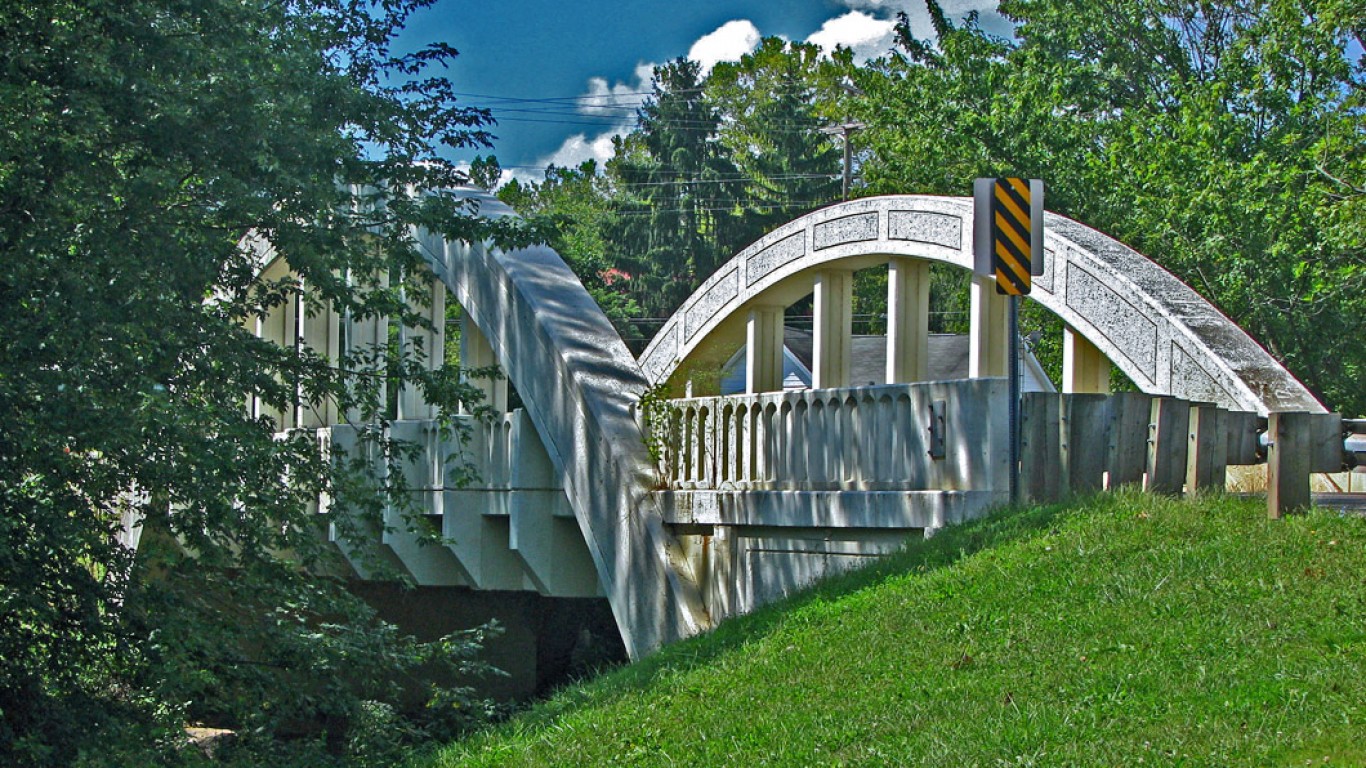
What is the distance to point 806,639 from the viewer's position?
7.64 m

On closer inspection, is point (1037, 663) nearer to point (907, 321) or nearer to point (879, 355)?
point (907, 321)

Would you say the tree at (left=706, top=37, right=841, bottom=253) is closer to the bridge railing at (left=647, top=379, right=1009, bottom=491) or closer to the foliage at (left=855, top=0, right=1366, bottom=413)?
the foliage at (left=855, top=0, right=1366, bottom=413)

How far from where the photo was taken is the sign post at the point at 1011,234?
8789 mm

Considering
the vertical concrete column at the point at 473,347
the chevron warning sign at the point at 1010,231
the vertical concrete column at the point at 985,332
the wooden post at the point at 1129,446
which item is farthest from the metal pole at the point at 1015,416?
the vertical concrete column at the point at 473,347

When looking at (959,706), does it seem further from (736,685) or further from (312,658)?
(312,658)

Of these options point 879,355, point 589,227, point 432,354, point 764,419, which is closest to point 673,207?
point 589,227

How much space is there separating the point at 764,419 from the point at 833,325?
455 cm

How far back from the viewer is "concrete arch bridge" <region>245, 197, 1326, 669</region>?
9477 millimetres

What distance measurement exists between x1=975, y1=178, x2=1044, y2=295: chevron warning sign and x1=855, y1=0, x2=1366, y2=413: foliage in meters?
10.8

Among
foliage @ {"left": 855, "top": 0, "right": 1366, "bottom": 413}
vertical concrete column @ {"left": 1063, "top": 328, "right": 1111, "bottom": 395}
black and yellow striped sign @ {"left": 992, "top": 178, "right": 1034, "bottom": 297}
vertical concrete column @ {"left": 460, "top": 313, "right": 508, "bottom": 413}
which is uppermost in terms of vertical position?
foliage @ {"left": 855, "top": 0, "right": 1366, "bottom": 413}

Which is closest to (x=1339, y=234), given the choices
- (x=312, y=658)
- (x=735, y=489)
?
(x=735, y=489)

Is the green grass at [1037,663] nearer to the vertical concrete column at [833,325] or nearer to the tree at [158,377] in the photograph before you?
the tree at [158,377]

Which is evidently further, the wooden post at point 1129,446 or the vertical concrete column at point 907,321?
the vertical concrete column at point 907,321

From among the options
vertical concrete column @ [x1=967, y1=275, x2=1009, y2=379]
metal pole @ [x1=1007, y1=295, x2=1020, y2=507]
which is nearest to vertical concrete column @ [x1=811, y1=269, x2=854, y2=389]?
vertical concrete column @ [x1=967, y1=275, x2=1009, y2=379]
